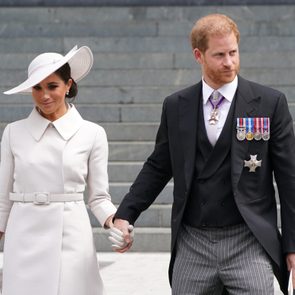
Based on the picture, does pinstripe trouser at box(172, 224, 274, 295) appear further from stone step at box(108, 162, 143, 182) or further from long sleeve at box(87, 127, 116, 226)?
stone step at box(108, 162, 143, 182)

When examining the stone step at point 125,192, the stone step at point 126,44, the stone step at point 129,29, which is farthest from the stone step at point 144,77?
the stone step at point 125,192

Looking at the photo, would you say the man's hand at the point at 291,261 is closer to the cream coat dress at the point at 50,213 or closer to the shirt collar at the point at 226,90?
the shirt collar at the point at 226,90

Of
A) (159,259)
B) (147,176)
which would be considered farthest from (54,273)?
(159,259)

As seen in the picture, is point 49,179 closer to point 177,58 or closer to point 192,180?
point 192,180

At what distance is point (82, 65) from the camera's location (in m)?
5.66

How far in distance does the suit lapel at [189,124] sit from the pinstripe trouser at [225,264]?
24cm

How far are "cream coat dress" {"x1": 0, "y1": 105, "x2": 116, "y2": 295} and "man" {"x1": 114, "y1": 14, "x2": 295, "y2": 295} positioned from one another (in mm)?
591

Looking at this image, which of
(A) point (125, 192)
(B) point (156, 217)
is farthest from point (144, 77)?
(B) point (156, 217)

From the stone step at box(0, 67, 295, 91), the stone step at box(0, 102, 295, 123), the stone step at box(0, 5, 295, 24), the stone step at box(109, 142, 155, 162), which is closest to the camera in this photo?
the stone step at box(109, 142, 155, 162)

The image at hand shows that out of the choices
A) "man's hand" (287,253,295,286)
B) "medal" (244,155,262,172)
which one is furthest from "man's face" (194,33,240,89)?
"man's hand" (287,253,295,286)

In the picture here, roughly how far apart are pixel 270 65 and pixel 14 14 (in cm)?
369

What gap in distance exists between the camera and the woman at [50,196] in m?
5.43

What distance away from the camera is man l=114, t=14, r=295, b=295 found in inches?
191

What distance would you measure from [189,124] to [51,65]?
81cm
